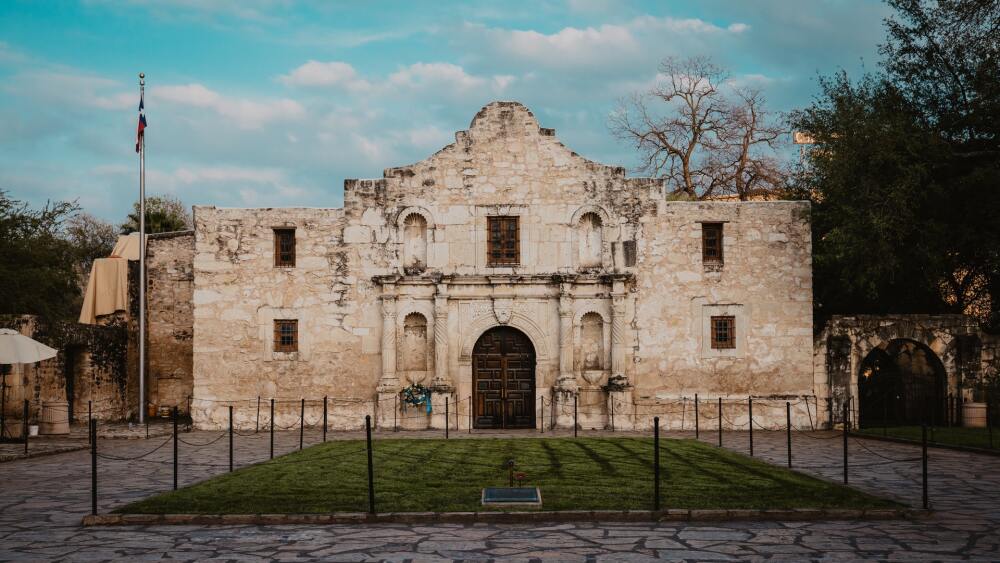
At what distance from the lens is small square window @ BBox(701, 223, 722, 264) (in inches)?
988

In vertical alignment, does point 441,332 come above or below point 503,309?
below

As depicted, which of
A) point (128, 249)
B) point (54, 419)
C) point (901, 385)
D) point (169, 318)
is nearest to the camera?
point (54, 419)

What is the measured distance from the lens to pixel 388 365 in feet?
80.3

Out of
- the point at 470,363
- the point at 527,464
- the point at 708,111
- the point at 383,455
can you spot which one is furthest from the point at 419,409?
the point at 708,111

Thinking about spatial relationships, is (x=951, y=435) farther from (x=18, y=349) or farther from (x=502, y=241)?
(x=18, y=349)

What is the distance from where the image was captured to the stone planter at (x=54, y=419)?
23.6m

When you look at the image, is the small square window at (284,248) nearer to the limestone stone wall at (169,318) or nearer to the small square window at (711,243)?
the limestone stone wall at (169,318)

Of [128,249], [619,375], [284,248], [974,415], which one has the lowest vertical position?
[974,415]

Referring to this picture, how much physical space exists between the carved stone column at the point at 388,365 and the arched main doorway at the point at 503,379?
2090 mm

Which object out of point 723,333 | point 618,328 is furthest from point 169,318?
point 723,333

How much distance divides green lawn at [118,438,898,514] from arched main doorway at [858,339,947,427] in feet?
32.1

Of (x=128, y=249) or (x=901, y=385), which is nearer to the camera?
(x=901, y=385)

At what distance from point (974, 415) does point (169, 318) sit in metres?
22.9

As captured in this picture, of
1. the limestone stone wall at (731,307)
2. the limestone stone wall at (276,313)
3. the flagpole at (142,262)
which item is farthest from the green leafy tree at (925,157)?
the flagpole at (142,262)
